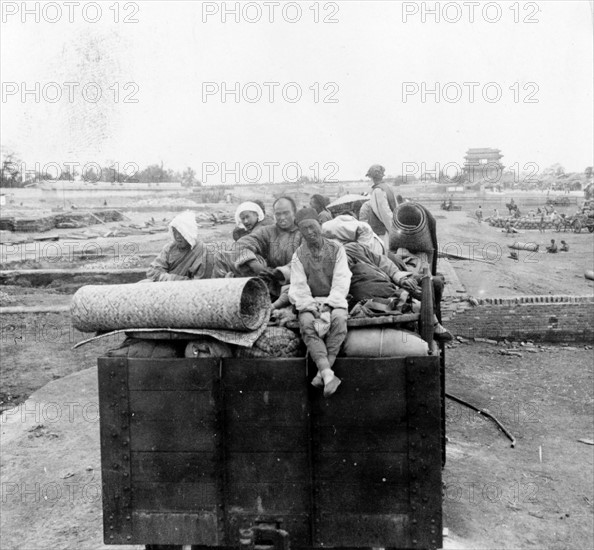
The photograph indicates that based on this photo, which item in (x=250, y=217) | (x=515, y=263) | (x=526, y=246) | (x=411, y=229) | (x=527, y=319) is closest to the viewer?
(x=250, y=217)

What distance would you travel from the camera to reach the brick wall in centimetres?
1081

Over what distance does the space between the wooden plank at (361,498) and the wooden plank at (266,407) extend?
370mm

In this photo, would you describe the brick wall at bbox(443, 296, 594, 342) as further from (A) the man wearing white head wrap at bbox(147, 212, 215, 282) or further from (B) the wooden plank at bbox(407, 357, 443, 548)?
(B) the wooden plank at bbox(407, 357, 443, 548)

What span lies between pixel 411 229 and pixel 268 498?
321cm

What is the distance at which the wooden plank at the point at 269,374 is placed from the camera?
3.07 meters

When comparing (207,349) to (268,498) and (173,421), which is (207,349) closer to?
(173,421)

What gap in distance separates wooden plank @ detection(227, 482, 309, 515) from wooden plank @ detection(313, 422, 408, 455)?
23cm

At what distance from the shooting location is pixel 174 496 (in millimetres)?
3158

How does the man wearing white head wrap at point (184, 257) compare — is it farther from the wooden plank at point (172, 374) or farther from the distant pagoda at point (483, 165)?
the distant pagoda at point (483, 165)

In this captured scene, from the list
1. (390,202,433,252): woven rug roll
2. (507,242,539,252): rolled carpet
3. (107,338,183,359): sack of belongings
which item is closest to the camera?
(107,338,183,359): sack of belongings

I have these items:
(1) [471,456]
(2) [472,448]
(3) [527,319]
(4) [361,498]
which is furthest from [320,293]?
(3) [527,319]

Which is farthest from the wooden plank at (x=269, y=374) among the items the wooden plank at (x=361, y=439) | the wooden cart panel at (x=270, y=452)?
the wooden plank at (x=361, y=439)

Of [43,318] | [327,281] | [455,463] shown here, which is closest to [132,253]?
[43,318]

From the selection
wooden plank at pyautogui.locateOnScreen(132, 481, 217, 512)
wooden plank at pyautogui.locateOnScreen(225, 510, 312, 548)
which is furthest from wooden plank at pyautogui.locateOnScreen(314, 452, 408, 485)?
wooden plank at pyautogui.locateOnScreen(132, 481, 217, 512)
